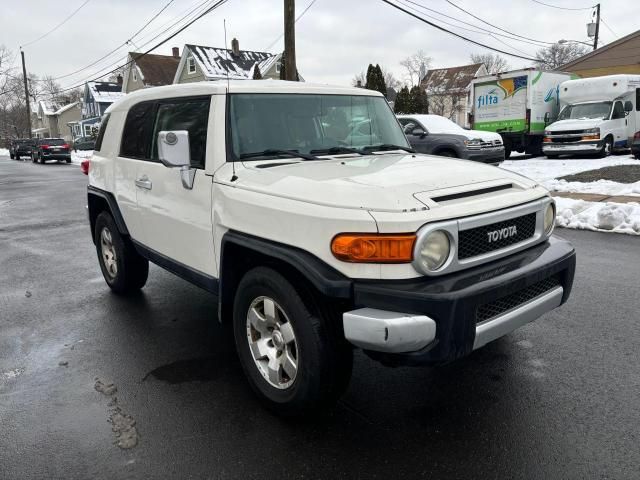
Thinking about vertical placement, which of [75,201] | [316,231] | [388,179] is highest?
[388,179]

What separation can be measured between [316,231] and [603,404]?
6.63 ft

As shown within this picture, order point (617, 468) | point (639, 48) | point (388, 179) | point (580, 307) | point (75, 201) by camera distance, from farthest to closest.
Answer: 1. point (639, 48)
2. point (75, 201)
3. point (580, 307)
4. point (388, 179)
5. point (617, 468)

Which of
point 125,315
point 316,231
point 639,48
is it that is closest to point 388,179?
point 316,231

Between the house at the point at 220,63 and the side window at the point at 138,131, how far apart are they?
133ft

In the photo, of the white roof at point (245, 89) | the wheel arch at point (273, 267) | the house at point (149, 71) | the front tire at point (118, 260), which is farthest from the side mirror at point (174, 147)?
the house at point (149, 71)

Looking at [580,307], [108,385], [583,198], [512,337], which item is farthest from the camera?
[583,198]

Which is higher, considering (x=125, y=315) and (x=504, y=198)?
(x=504, y=198)

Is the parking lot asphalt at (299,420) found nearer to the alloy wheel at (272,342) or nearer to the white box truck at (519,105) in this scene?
the alloy wheel at (272,342)

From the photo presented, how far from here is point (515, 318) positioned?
2.84 m

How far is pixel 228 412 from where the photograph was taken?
321 centimetres

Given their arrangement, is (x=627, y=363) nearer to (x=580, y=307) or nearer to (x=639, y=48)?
(x=580, y=307)

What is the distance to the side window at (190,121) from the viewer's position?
370 centimetres

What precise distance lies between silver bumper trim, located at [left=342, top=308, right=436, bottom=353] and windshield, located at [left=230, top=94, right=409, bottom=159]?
153 centimetres

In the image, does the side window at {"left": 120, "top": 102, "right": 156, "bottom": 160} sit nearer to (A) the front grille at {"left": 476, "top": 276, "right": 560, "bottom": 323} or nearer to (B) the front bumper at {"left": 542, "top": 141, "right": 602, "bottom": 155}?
(A) the front grille at {"left": 476, "top": 276, "right": 560, "bottom": 323}
